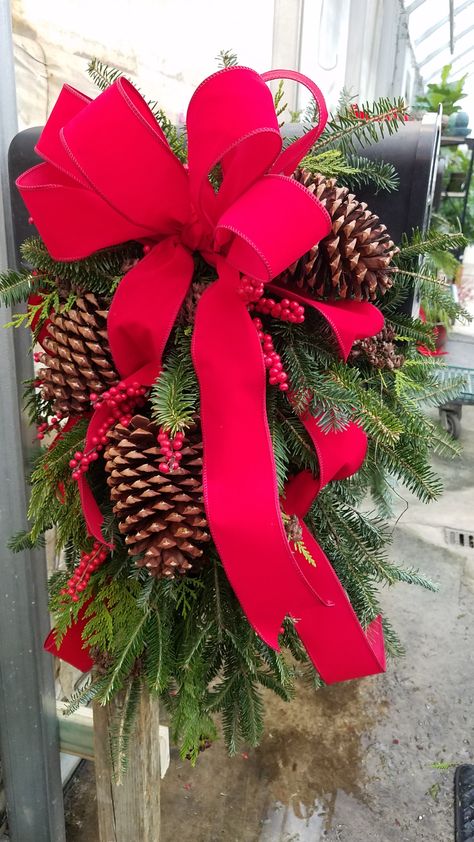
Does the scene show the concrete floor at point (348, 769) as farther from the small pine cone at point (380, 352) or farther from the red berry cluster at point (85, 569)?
the small pine cone at point (380, 352)

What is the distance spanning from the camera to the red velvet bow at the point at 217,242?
15.2 inches

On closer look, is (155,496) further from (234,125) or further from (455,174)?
(455,174)

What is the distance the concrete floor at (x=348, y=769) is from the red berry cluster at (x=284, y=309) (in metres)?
1.12

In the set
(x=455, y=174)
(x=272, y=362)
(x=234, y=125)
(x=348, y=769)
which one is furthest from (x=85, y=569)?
(x=455, y=174)

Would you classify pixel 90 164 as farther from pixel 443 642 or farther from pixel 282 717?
pixel 443 642

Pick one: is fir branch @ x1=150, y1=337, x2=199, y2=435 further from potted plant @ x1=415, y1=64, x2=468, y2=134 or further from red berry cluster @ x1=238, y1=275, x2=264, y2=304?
potted plant @ x1=415, y1=64, x2=468, y2=134

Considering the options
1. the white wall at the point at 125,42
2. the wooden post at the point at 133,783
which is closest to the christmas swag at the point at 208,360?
the wooden post at the point at 133,783

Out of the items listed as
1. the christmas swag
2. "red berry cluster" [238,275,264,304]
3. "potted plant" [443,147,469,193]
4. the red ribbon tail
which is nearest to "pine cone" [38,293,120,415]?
the christmas swag

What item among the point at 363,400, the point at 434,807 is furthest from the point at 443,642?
the point at 363,400

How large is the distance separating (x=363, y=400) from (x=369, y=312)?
65 millimetres

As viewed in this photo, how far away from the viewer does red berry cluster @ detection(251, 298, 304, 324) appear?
1.40 feet

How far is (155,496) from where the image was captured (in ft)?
1.37

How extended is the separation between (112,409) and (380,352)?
23cm

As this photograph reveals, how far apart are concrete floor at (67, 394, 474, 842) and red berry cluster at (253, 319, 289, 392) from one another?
1.09 metres
